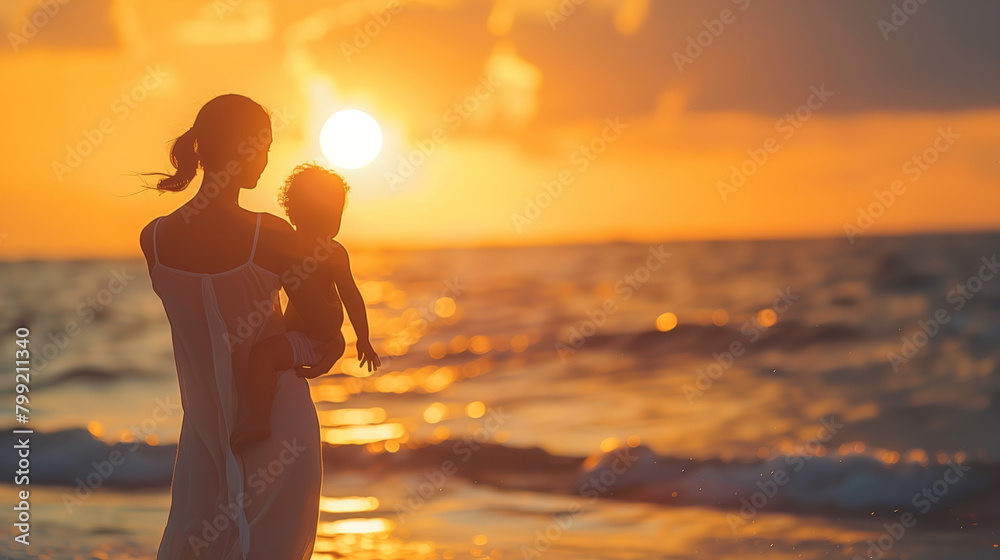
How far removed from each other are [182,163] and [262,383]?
28.6 inches

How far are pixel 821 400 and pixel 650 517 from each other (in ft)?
23.8

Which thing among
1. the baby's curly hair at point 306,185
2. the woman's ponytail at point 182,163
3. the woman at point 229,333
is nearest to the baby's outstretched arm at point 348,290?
the woman at point 229,333

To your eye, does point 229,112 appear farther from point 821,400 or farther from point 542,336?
point 542,336

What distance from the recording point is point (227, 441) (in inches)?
112

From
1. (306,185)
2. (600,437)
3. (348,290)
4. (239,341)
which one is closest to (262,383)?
(239,341)

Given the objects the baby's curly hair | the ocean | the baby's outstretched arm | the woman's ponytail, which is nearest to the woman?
the woman's ponytail

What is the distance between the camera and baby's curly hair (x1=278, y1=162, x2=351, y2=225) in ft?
10.0

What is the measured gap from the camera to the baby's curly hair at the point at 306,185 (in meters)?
3.06

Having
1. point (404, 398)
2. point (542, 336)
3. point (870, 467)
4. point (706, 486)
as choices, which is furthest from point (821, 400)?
point (542, 336)

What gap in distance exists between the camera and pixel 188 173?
111 inches

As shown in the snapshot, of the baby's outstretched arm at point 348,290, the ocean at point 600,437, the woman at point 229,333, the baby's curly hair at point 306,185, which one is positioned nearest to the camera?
the woman at point 229,333

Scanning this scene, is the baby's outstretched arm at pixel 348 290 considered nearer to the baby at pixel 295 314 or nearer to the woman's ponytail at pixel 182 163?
the baby at pixel 295 314

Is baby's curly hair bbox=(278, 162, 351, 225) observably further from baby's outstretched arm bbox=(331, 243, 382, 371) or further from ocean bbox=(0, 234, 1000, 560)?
ocean bbox=(0, 234, 1000, 560)

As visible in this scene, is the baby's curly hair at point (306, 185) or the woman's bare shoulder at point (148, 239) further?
the baby's curly hair at point (306, 185)
